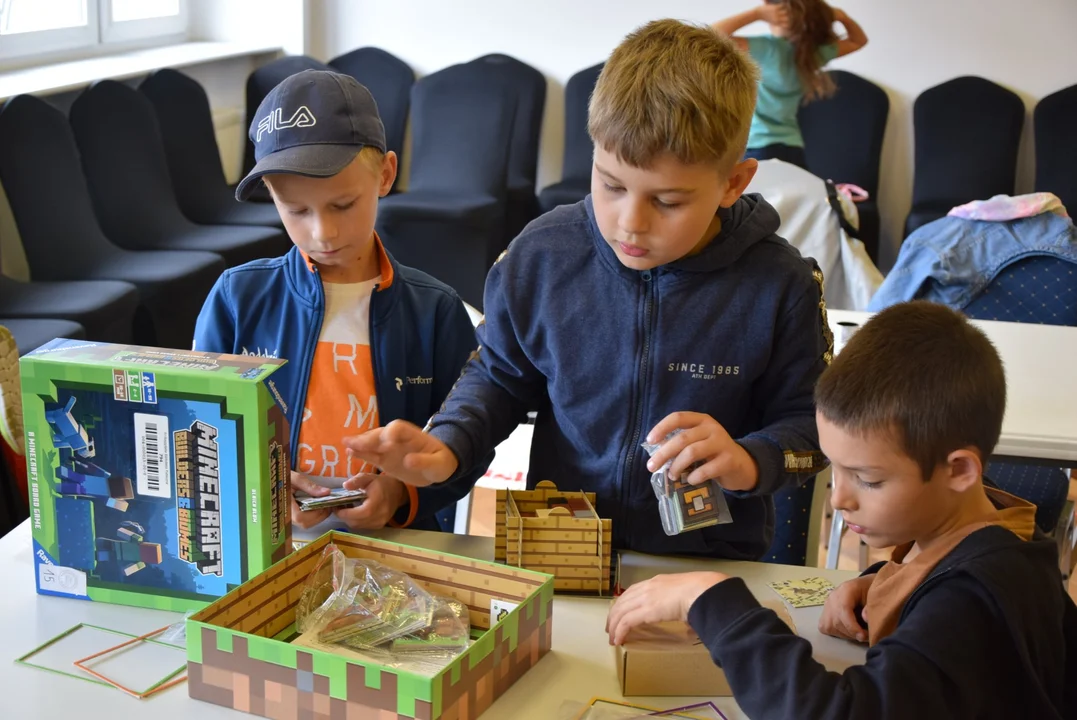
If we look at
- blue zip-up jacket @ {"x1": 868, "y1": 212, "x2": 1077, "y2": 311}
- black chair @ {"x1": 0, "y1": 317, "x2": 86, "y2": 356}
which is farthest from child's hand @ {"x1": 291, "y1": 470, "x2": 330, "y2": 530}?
blue zip-up jacket @ {"x1": 868, "y1": 212, "x2": 1077, "y2": 311}

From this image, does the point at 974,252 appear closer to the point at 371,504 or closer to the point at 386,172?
the point at 386,172

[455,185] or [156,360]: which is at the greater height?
[156,360]

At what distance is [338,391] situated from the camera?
5.70ft

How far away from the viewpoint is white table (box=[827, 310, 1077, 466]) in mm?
2123

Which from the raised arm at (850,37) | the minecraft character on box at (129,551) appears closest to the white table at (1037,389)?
the minecraft character on box at (129,551)

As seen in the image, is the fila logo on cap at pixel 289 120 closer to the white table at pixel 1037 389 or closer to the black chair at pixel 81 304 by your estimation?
the white table at pixel 1037 389

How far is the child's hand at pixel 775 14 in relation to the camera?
4.82 m

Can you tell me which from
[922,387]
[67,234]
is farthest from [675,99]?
[67,234]

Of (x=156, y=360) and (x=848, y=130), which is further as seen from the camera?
(x=848, y=130)

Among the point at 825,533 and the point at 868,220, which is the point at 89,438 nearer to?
the point at 825,533

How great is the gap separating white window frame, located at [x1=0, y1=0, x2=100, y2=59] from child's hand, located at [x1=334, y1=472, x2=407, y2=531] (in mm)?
3636

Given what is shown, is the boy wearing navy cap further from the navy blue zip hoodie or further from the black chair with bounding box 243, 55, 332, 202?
the black chair with bounding box 243, 55, 332, 202

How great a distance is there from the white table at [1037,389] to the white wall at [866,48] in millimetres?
3025

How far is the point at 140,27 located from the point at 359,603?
4.87 metres
